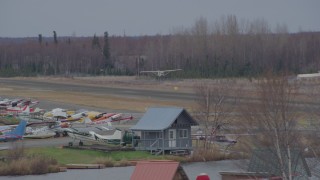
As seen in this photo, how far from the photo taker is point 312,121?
35938 mm

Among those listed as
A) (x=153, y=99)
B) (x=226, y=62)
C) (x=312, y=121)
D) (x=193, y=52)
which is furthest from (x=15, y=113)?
(x=193, y=52)

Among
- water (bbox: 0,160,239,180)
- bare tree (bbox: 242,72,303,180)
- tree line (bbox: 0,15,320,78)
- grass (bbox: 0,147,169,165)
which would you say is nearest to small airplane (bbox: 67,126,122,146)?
grass (bbox: 0,147,169,165)

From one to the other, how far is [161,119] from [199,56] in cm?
8673

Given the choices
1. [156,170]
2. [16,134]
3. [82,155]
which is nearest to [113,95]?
[16,134]

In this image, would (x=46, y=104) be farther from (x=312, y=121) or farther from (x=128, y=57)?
(x=128, y=57)

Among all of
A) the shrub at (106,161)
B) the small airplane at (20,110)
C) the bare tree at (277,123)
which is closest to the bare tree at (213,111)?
the shrub at (106,161)

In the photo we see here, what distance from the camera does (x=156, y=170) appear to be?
2900 cm

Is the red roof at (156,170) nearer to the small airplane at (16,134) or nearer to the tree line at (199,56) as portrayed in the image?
the small airplane at (16,134)

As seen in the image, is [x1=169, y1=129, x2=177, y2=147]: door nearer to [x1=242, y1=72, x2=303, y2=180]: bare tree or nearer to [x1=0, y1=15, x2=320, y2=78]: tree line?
[x1=242, y1=72, x2=303, y2=180]: bare tree

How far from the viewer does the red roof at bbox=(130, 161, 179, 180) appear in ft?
93.7

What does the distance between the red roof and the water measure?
11.4 meters

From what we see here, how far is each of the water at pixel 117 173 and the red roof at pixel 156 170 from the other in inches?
448

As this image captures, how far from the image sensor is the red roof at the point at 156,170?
28555 mm

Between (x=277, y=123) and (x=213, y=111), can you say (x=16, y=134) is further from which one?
(x=277, y=123)
